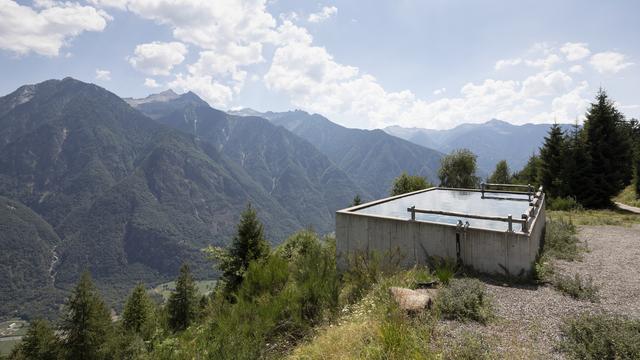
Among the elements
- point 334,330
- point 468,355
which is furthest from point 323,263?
point 468,355

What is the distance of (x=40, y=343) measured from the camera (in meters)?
33.5

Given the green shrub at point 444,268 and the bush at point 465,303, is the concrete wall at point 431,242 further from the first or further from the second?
the bush at point 465,303

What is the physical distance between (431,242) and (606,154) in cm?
2577

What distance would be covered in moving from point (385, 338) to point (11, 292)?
268 metres

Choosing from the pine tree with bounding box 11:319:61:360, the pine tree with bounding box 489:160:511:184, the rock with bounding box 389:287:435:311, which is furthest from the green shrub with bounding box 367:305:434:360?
the pine tree with bounding box 489:160:511:184

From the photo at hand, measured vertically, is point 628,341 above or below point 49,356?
above

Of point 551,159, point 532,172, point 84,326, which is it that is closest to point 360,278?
point 84,326

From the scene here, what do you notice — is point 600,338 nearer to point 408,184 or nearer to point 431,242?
point 431,242

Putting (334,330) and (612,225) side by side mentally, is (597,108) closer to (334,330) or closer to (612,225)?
(612,225)

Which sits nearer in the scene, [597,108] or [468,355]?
[468,355]

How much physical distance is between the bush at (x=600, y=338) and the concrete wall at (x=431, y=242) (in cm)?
307

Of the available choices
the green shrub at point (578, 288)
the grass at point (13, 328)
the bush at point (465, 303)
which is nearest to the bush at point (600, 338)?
the bush at point (465, 303)

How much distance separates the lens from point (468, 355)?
5.12 meters

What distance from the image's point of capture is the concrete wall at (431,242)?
30.2 feet
